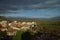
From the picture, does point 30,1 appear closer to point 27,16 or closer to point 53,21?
point 27,16

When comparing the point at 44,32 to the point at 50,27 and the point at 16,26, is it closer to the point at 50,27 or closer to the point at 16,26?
the point at 50,27

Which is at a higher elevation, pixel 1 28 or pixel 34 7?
pixel 34 7

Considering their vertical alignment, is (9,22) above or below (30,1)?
below

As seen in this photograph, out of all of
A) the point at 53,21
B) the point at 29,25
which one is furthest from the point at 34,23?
the point at 53,21

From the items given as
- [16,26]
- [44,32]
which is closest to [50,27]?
[44,32]

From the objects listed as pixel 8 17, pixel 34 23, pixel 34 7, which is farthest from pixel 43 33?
pixel 8 17

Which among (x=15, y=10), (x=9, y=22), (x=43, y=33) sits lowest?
(x=43, y=33)

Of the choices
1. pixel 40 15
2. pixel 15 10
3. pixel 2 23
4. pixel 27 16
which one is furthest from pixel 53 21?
pixel 2 23

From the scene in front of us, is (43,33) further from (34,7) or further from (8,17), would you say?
(8,17)
